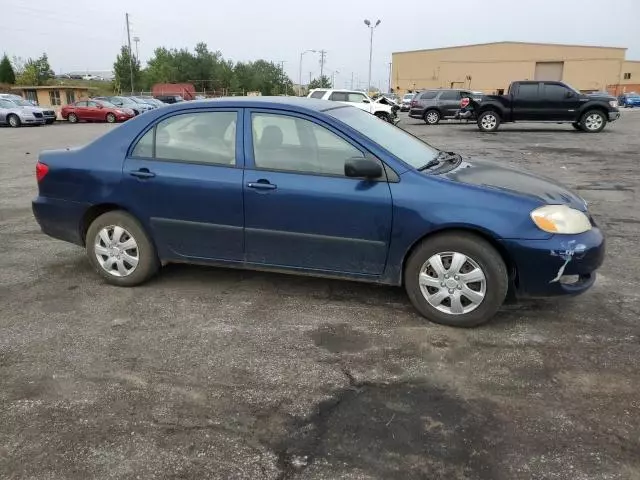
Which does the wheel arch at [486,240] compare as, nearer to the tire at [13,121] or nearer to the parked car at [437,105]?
the parked car at [437,105]

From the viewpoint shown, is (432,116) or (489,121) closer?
(489,121)

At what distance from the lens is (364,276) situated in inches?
159

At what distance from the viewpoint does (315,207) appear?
12.9ft

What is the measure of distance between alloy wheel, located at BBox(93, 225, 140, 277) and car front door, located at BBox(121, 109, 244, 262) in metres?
0.25

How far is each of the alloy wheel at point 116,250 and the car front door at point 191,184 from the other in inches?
9.7

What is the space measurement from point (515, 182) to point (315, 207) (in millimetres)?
1540

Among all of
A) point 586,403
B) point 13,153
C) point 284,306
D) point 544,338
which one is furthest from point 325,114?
point 13,153

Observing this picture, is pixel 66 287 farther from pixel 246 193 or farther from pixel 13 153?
pixel 13 153

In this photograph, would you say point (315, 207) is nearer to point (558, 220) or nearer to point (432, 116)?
point (558, 220)

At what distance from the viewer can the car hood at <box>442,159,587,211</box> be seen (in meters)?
3.85

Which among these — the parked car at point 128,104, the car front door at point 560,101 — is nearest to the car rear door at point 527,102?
the car front door at point 560,101

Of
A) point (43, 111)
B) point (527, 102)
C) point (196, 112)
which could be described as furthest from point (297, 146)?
point (43, 111)

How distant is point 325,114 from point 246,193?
33.8 inches

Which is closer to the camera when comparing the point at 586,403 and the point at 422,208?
the point at 586,403
